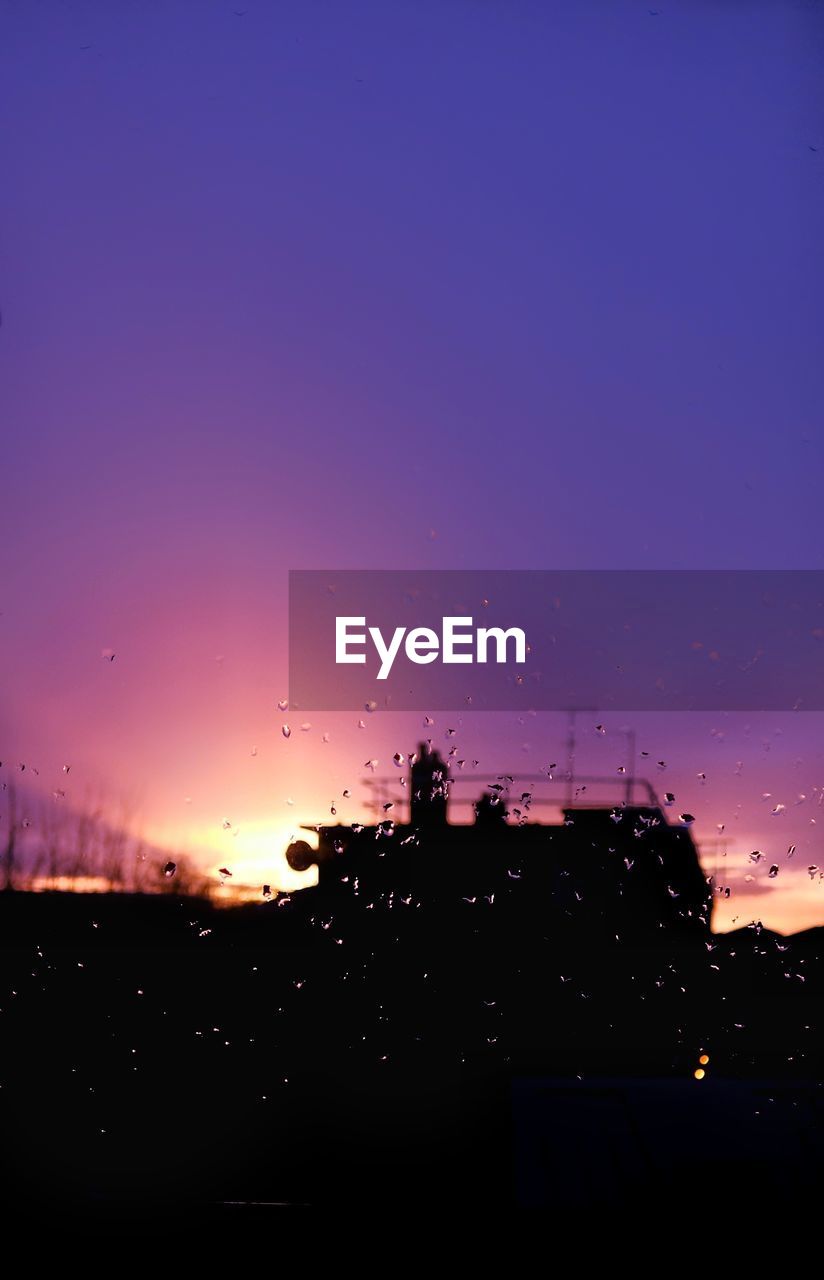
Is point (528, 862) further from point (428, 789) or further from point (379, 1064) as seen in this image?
point (379, 1064)

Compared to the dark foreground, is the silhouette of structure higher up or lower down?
higher up

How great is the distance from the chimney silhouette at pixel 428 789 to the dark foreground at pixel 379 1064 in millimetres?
407

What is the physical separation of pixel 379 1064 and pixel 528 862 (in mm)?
1425

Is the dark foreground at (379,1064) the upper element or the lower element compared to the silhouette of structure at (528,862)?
lower

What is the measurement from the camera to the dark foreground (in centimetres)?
215

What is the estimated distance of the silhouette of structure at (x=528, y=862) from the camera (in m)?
3.63

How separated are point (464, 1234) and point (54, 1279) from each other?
85 cm

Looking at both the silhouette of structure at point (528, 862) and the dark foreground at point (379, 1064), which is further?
the silhouette of structure at point (528, 862)

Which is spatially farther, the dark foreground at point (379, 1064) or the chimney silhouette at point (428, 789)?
the chimney silhouette at point (428, 789)

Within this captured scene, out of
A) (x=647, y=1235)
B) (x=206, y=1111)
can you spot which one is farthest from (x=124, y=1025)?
(x=647, y=1235)

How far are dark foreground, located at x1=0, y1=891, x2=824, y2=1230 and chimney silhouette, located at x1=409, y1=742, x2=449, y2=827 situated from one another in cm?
41

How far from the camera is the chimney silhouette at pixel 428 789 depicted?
11.7ft

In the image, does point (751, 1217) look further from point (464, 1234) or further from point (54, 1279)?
point (54, 1279)

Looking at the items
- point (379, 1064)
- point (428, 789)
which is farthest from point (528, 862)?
point (379, 1064)
